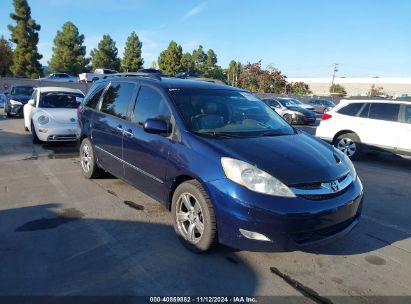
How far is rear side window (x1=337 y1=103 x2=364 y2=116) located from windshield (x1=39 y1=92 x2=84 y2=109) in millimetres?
7325

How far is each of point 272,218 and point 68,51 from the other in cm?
5316

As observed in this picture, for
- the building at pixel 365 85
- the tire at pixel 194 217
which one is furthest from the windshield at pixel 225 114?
the building at pixel 365 85

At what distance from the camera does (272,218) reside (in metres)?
3.29

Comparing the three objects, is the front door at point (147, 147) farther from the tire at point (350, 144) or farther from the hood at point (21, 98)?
the hood at point (21, 98)

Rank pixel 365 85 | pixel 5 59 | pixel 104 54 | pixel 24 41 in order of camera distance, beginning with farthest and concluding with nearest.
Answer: pixel 365 85, pixel 104 54, pixel 5 59, pixel 24 41

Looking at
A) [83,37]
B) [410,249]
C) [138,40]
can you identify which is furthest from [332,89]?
[410,249]

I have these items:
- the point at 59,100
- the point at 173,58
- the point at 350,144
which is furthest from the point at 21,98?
the point at 173,58

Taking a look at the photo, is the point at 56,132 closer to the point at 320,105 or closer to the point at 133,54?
the point at 320,105

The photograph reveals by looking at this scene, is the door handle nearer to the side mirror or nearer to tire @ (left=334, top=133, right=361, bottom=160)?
Result: the side mirror

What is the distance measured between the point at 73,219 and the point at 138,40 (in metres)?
58.0

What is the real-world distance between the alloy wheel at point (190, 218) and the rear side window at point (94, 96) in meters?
3.14

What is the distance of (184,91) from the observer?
475 centimetres

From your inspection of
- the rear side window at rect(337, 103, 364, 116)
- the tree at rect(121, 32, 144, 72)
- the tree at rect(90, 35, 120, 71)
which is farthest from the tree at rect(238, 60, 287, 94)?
the rear side window at rect(337, 103, 364, 116)

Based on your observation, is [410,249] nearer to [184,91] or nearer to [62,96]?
[184,91]
